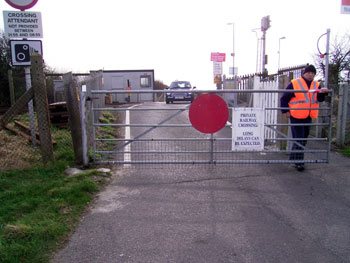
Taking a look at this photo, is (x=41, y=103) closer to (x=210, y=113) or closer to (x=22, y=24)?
(x=22, y=24)

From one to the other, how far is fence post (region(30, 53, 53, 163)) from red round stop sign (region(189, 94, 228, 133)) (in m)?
2.82

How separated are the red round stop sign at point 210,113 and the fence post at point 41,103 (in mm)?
2820

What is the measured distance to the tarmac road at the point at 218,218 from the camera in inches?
134

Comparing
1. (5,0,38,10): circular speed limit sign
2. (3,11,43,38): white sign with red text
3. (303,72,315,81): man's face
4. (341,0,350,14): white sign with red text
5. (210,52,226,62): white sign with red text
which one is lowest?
(303,72,315,81): man's face

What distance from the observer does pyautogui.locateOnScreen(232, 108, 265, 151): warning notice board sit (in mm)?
6254

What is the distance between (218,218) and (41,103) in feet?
13.4

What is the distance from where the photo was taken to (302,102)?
6.45m

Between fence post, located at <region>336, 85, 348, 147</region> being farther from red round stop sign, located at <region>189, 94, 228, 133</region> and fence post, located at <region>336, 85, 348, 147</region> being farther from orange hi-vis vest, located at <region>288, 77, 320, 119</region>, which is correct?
red round stop sign, located at <region>189, 94, 228, 133</region>

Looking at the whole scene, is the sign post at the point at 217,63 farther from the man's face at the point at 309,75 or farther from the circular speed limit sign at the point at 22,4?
the circular speed limit sign at the point at 22,4

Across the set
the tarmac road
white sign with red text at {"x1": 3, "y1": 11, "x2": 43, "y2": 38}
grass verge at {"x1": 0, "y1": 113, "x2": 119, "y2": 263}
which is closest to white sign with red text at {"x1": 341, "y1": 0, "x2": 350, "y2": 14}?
the tarmac road

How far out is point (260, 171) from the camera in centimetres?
638

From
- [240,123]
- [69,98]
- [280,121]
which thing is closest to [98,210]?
[69,98]

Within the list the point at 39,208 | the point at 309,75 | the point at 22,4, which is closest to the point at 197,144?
the point at 309,75

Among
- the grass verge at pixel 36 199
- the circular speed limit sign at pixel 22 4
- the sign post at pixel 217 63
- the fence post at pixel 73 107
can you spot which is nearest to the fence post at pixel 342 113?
the grass verge at pixel 36 199
